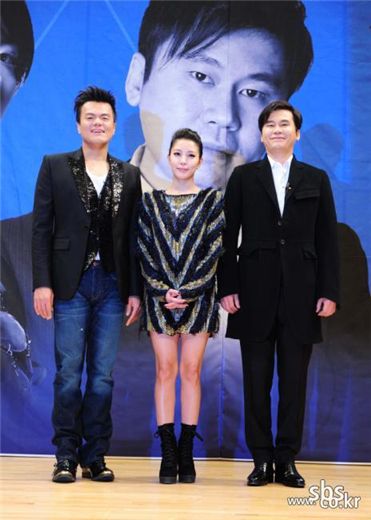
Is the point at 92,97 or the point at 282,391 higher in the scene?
the point at 92,97

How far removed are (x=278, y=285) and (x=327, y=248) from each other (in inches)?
9.9

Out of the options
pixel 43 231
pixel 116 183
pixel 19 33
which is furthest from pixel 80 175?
pixel 19 33

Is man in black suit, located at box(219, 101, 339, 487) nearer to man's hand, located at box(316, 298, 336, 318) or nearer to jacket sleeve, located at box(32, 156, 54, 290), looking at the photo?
man's hand, located at box(316, 298, 336, 318)

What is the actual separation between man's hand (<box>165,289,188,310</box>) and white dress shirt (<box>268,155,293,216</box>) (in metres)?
0.54

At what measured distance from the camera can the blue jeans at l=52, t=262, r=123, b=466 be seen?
11.4ft

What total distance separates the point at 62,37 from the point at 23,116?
0.43m

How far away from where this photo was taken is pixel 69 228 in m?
3.47

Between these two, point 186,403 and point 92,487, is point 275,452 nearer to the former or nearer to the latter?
point 186,403

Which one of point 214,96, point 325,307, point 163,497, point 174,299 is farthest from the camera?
point 214,96

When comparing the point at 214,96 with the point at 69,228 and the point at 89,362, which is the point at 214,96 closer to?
the point at 69,228

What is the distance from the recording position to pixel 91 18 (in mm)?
4398

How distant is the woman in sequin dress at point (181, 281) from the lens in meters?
3.43

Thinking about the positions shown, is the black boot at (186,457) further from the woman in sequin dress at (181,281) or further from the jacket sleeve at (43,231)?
the jacket sleeve at (43,231)

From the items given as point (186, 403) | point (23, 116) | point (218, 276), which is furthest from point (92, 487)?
point (23, 116)
